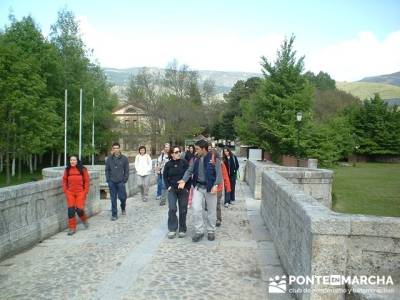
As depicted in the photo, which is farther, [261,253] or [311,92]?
[311,92]

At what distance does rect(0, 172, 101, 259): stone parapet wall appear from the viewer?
7180 mm

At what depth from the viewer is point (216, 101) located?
86.8 metres

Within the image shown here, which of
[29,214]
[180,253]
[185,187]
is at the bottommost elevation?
[180,253]

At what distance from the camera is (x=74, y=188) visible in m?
9.12

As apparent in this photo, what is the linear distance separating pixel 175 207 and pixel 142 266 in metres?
2.36

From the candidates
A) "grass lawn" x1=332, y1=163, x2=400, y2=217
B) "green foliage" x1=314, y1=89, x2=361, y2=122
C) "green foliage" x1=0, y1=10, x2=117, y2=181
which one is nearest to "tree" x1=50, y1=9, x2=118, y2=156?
"green foliage" x1=0, y1=10, x2=117, y2=181

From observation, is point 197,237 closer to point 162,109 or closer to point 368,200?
point 368,200

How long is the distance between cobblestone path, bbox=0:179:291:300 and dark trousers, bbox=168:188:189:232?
0.87 feet

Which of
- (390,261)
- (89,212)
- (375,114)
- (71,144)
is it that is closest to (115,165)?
(89,212)

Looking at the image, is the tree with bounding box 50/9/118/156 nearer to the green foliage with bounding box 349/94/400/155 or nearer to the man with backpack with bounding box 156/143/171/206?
the man with backpack with bounding box 156/143/171/206

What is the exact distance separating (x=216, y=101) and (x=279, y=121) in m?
47.5

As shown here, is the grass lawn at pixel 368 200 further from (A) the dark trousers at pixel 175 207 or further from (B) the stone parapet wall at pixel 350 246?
(B) the stone parapet wall at pixel 350 246

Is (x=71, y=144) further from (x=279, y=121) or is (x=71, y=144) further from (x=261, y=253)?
(x=261, y=253)

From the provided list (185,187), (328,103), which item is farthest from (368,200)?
(328,103)
